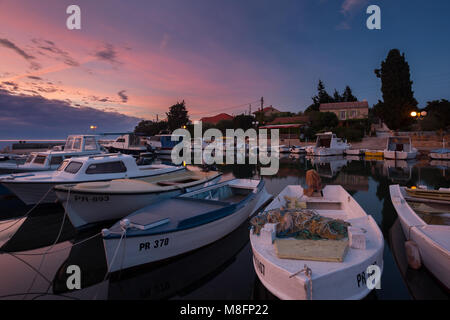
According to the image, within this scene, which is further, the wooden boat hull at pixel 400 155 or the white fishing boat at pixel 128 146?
the white fishing boat at pixel 128 146

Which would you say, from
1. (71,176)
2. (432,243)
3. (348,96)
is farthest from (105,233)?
(348,96)

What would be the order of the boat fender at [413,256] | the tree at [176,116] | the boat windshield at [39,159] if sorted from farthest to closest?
the tree at [176,116] < the boat windshield at [39,159] < the boat fender at [413,256]

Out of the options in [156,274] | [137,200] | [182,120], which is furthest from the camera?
[182,120]

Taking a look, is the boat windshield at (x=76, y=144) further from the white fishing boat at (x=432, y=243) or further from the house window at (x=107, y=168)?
the white fishing boat at (x=432, y=243)

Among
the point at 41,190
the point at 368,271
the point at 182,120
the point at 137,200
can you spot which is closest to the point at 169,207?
the point at 137,200

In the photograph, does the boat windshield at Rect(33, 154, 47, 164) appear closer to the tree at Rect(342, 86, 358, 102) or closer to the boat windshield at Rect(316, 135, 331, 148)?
the boat windshield at Rect(316, 135, 331, 148)

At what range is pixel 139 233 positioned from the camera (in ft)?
18.4

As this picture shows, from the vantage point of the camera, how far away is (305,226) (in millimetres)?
5465

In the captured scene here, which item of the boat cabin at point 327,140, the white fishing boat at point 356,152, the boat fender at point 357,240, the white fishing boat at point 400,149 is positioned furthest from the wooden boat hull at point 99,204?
the white fishing boat at point 356,152

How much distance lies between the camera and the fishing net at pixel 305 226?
518 centimetres

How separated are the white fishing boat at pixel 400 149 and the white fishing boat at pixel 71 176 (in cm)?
3222

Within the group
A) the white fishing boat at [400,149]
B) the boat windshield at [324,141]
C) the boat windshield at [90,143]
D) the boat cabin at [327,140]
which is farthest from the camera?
the boat windshield at [324,141]
